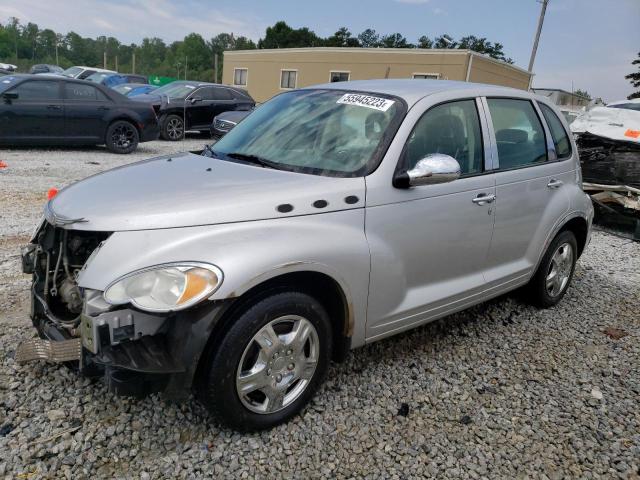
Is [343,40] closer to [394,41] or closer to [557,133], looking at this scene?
[394,41]

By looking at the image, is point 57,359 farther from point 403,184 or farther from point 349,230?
point 403,184

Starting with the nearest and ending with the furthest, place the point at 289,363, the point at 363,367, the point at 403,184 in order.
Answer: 1. the point at 289,363
2. the point at 403,184
3. the point at 363,367

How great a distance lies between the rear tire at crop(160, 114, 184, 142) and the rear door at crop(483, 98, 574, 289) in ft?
37.5

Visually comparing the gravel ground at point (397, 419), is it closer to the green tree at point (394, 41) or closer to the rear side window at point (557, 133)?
the rear side window at point (557, 133)

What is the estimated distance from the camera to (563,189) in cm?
434

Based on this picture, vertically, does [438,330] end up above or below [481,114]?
below

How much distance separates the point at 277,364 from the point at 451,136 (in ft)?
6.02

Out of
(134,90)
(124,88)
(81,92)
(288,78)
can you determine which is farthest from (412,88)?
(288,78)

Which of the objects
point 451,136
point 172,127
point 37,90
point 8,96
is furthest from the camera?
point 172,127

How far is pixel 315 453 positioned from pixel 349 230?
1129 millimetres

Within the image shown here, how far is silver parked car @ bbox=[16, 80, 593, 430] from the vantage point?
7.55ft

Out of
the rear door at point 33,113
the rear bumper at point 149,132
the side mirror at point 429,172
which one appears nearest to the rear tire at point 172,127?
the rear bumper at point 149,132

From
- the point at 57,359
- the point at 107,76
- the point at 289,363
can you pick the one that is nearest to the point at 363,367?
the point at 289,363

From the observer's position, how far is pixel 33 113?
396 inches
